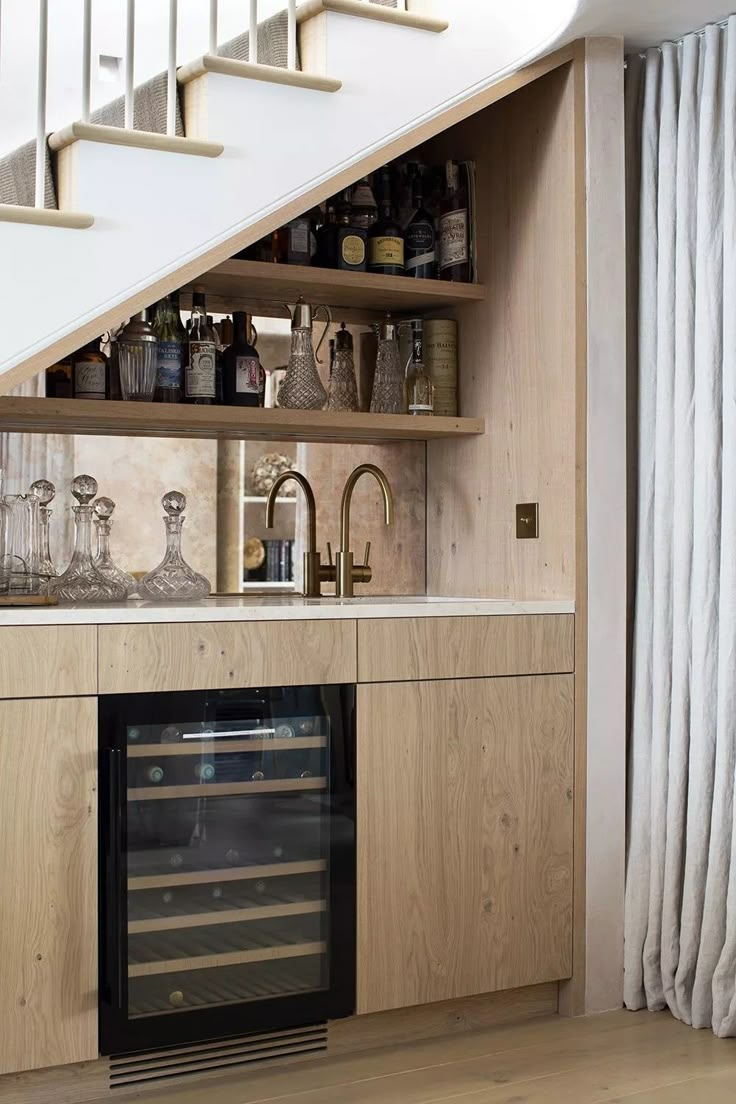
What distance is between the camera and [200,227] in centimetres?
226

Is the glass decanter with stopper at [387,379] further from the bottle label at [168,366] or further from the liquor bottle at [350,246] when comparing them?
the bottle label at [168,366]

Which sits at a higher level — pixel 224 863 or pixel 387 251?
pixel 387 251

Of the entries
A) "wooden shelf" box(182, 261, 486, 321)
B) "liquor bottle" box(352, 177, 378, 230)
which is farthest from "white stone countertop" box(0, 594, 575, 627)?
"liquor bottle" box(352, 177, 378, 230)

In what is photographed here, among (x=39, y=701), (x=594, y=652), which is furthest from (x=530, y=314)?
(x=39, y=701)

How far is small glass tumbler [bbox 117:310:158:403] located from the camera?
2.70 m

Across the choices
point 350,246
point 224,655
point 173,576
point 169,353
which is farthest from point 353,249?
point 224,655

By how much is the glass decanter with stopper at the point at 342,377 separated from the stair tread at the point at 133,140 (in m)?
0.88

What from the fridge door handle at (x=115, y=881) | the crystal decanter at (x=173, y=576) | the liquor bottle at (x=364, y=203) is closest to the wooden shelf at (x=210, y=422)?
the crystal decanter at (x=173, y=576)

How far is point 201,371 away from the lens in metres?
2.77

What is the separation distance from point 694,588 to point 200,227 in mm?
1295

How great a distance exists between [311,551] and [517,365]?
68 centimetres

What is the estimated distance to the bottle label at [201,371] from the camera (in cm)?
277

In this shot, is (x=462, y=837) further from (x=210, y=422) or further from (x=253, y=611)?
(x=210, y=422)

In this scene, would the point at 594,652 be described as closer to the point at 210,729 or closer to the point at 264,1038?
the point at 210,729
